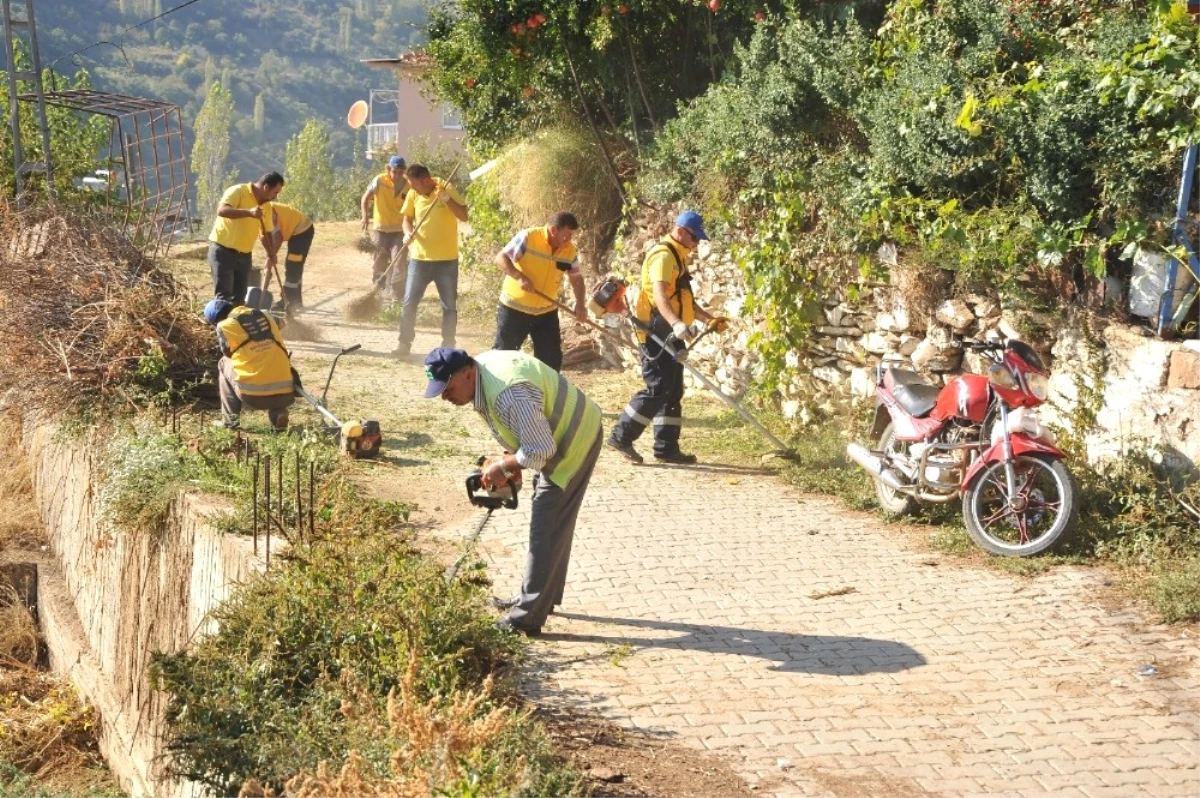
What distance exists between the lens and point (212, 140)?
213 feet

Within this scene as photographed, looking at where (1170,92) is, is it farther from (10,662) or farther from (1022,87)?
(10,662)

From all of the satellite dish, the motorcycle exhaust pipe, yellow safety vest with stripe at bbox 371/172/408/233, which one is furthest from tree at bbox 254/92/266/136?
the motorcycle exhaust pipe

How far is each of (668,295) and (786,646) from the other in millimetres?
3640

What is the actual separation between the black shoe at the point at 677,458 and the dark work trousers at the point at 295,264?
6393 millimetres

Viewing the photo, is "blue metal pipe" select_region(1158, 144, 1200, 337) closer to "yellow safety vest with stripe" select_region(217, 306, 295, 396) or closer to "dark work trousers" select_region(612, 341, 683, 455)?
"dark work trousers" select_region(612, 341, 683, 455)

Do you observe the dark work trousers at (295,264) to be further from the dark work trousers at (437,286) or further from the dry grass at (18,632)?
the dry grass at (18,632)

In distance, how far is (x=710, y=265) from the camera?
37.5 ft

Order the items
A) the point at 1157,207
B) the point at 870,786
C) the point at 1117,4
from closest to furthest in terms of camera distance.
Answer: the point at 870,786 → the point at 1157,207 → the point at 1117,4

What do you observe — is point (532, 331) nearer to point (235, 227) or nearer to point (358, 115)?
point (235, 227)

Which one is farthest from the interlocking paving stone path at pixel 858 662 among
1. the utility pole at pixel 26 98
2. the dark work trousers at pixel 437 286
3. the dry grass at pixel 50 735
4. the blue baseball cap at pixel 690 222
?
Answer: the utility pole at pixel 26 98

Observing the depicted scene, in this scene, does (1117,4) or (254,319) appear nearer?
(1117,4)

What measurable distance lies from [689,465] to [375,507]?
2.65 m

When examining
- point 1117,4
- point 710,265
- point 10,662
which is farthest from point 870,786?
point 10,662

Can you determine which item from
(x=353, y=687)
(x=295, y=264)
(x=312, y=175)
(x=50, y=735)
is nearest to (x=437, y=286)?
(x=295, y=264)
